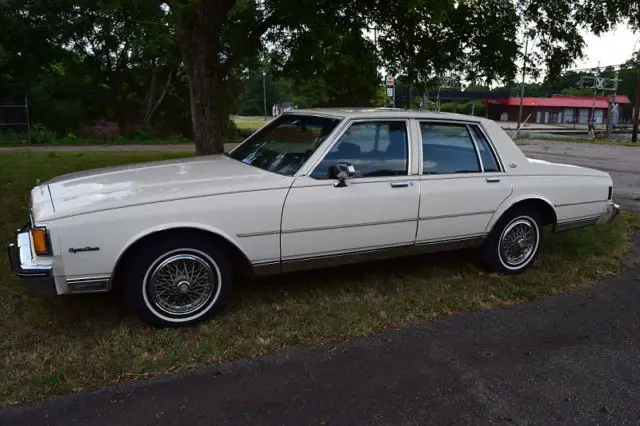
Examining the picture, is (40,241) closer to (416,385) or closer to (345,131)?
(345,131)

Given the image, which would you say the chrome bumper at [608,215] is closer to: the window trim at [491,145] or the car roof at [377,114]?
the window trim at [491,145]

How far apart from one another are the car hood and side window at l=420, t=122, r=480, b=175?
1.32 m

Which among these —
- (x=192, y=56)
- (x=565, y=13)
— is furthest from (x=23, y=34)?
(x=565, y=13)

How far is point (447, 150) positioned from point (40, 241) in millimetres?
3195

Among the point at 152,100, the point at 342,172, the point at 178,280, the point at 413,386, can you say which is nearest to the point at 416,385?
the point at 413,386

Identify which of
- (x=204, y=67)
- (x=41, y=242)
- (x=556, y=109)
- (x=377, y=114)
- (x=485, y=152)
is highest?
(x=204, y=67)

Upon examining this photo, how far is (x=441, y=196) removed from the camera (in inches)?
175

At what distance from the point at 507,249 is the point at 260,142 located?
8.14 feet

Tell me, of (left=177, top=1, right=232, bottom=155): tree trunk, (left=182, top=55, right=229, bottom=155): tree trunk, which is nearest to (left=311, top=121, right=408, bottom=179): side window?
(left=177, top=1, right=232, bottom=155): tree trunk

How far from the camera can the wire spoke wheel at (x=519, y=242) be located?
4.97 m

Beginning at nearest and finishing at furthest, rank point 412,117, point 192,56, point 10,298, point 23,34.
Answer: point 10,298 → point 412,117 → point 192,56 → point 23,34

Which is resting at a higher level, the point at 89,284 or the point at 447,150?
the point at 447,150

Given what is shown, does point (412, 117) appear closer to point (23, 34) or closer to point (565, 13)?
point (565, 13)

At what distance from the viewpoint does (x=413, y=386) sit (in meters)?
3.13
